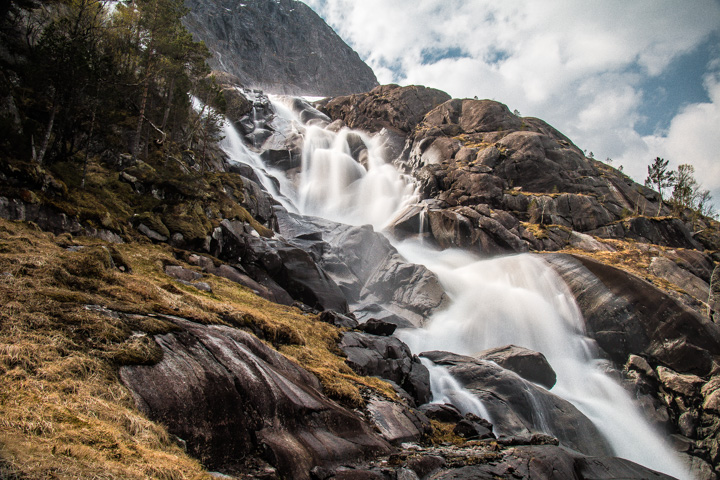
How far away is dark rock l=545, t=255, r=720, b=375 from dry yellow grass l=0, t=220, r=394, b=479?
34441 mm

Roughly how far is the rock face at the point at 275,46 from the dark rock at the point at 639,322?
431 ft

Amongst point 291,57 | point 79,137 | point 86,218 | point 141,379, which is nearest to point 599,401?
point 141,379

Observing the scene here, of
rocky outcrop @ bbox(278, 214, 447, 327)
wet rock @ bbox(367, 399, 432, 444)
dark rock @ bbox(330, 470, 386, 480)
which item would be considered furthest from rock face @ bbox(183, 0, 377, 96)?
dark rock @ bbox(330, 470, 386, 480)

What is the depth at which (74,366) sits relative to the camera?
505cm

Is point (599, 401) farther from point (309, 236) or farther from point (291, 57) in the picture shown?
point (291, 57)

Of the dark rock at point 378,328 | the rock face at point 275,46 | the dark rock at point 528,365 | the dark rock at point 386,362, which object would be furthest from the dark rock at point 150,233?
the rock face at point 275,46

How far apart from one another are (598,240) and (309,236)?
41.0m

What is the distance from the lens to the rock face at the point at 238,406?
5.79 metres

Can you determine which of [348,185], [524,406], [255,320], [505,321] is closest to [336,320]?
[255,320]

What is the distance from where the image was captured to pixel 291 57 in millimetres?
162125

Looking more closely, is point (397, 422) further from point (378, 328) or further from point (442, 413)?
point (378, 328)

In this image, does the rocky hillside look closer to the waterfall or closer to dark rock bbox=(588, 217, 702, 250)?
dark rock bbox=(588, 217, 702, 250)

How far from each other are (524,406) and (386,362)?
27.9 ft

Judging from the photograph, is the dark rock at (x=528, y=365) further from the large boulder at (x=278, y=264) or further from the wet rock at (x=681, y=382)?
the large boulder at (x=278, y=264)
